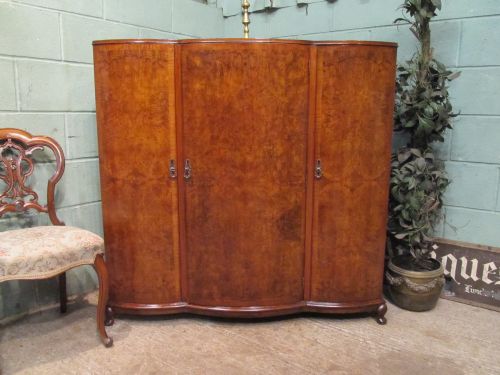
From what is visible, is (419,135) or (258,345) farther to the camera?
(419,135)

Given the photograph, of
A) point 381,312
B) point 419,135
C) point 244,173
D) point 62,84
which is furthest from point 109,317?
point 419,135

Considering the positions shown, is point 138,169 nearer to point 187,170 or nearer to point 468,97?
point 187,170

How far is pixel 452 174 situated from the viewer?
2.53 m

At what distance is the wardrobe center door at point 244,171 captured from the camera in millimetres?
1985

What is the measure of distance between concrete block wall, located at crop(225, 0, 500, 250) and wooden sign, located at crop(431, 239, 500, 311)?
7 centimetres

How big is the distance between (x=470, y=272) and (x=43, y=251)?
2185mm

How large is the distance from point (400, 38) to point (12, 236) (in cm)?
227

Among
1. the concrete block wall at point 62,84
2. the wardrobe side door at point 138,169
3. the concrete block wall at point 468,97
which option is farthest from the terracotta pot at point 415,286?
the concrete block wall at point 62,84

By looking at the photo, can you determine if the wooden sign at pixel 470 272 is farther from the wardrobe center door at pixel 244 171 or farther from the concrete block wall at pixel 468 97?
the wardrobe center door at pixel 244 171

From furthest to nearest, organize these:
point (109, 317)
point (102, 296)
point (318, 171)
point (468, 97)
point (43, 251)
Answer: point (468, 97)
point (109, 317)
point (318, 171)
point (102, 296)
point (43, 251)

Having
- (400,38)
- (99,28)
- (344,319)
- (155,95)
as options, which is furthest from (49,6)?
(344,319)

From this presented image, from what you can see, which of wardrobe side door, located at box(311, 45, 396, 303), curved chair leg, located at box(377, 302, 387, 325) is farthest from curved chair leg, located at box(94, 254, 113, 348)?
curved chair leg, located at box(377, 302, 387, 325)

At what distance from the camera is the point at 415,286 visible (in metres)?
2.34

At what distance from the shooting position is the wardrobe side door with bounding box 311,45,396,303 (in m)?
2.03
